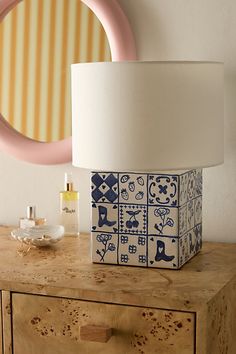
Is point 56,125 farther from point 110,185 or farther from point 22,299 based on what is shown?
point 22,299

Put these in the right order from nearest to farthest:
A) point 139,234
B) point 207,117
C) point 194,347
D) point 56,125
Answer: point 194,347 < point 207,117 < point 139,234 < point 56,125

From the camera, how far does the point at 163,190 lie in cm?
169

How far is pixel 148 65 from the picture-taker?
155 centimetres

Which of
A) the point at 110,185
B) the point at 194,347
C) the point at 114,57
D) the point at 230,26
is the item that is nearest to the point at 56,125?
the point at 114,57

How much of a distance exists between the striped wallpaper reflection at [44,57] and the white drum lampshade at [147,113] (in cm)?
39

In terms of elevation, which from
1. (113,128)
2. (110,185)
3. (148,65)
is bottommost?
(110,185)

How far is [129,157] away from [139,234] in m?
0.22

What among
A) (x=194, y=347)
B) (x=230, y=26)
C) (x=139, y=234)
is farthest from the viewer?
(x=230, y=26)

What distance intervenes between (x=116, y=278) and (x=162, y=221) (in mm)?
167

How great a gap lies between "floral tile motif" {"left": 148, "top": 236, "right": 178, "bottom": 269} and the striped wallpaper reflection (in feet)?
1.56

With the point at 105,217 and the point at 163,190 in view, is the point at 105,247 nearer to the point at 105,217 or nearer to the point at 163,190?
the point at 105,217

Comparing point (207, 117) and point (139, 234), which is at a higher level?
point (207, 117)

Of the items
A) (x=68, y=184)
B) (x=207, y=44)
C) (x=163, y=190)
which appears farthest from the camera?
(x=68, y=184)

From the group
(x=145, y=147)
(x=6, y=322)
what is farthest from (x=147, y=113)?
(x=6, y=322)
